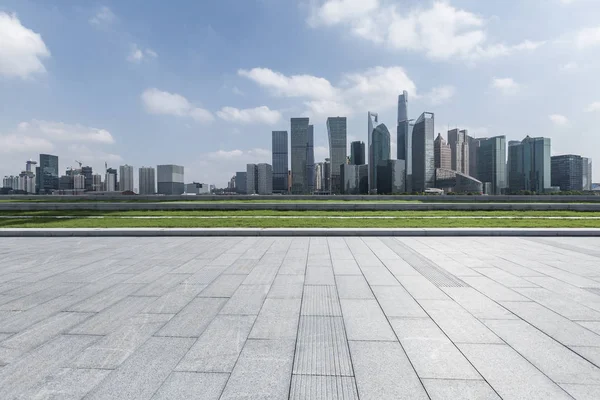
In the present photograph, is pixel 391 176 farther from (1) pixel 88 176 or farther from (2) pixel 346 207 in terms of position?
(1) pixel 88 176

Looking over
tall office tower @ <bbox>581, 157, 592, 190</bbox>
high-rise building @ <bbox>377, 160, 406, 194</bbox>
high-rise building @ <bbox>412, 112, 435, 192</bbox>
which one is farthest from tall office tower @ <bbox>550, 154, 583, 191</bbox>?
high-rise building @ <bbox>377, 160, 406, 194</bbox>

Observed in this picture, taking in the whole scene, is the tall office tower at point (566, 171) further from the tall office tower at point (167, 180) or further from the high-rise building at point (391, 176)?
the tall office tower at point (167, 180)

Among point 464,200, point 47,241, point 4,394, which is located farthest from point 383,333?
point 464,200

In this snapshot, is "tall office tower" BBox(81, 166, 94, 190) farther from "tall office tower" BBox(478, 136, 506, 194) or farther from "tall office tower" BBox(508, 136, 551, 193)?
"tall office tower" BBox(508, 136, 551, 193)

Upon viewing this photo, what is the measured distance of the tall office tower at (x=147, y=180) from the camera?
379 ft

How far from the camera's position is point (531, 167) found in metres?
131

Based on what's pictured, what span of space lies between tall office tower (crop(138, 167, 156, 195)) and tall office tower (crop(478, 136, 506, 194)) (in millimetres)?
143314

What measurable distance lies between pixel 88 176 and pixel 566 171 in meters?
231

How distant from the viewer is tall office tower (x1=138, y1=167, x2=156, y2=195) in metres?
116

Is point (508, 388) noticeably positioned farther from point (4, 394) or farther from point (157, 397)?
point (4, 394)

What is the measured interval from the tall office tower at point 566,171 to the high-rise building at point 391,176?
67.1 m

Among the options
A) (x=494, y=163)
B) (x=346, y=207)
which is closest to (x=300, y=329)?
(x=346, y=207)

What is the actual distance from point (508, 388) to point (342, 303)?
258cm

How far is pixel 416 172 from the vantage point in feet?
515
